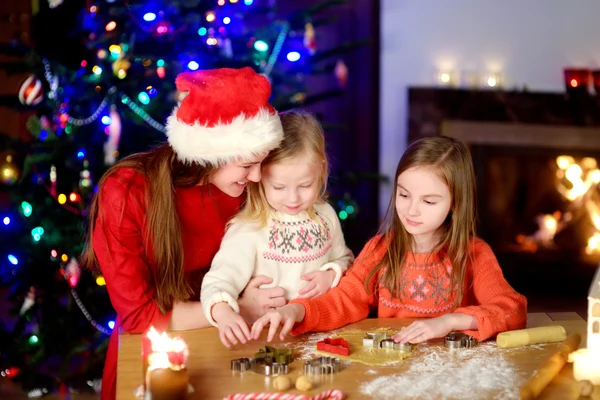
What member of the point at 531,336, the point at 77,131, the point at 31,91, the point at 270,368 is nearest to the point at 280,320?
the point at 270,368

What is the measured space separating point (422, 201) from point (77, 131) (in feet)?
4.98

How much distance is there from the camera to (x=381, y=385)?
1.49 meters

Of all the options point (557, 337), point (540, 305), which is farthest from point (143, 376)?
point (540, 305)

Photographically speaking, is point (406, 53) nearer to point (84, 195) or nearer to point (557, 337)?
point (84, 195)

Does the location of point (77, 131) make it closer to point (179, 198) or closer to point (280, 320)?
point (179, 198)

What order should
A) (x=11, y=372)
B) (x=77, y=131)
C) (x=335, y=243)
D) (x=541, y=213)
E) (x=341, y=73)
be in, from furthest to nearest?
(x=541, y=213)
(x=341, y=73)
(x=11, y=372)
(x=77, y=131)
(x=335, y=243)

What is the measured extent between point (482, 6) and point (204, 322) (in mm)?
3458

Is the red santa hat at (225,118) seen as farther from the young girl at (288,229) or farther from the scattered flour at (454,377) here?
the scattered flour at (454,377)

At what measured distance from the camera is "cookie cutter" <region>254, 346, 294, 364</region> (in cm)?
157

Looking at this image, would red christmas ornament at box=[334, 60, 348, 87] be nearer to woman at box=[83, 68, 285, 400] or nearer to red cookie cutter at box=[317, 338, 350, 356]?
woman at box=[83, 68, 285, 400]

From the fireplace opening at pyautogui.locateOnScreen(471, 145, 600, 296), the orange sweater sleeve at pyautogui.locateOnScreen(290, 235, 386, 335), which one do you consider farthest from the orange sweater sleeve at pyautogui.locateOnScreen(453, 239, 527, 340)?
the fireplace opening at pyautogui.locateOnScreen(471, 145, 600, 296)

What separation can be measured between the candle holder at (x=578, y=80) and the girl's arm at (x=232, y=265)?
326cm

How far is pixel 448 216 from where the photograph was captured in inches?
81.9

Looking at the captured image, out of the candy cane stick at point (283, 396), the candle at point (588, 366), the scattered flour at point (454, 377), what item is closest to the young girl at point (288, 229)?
the scattered flour at point (454, 377)
